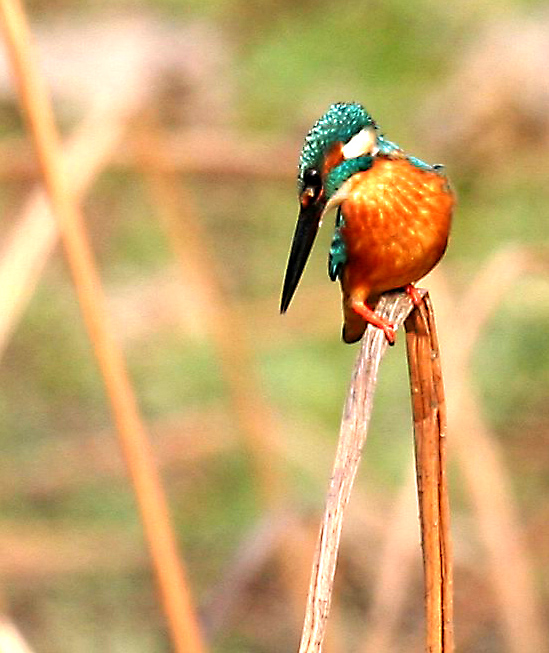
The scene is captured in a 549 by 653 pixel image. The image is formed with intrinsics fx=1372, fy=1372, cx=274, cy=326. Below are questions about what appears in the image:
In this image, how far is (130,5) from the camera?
7.14 metres

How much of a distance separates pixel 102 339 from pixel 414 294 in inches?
19.0

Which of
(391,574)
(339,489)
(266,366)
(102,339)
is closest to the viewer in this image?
(339,489)

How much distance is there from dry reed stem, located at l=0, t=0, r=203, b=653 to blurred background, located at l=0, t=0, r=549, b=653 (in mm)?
303

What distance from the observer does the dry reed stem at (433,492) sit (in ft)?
3.35

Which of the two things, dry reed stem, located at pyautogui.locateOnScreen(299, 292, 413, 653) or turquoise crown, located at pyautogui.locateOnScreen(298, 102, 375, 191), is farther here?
turquoise crown, located at pyautogui.locateOnScreen(298, 102, 375, 191)

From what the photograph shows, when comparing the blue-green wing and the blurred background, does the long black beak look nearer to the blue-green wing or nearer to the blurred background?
the blue-green wing

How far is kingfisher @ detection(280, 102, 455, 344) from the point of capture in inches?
44.2

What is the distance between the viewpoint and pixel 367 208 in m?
1.16

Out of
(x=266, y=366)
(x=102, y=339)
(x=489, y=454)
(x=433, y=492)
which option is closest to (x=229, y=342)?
(x=489, y=454)

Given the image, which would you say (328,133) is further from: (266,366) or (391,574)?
(266,366)

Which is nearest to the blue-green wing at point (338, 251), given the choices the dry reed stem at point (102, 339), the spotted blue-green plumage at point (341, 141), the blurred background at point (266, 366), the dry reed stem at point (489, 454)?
the spotted blue-green plumage at point (341, 141)

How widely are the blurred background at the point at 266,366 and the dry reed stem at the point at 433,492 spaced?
0.87 meters

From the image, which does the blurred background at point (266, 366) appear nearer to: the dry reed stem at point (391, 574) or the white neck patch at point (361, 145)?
the dry reed stem at point (391, 574)

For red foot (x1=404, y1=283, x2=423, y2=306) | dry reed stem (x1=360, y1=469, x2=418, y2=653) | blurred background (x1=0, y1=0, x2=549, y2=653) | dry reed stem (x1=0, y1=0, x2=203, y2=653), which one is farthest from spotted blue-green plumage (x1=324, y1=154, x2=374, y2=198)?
dry reed stem (x1=360, y1=469, x2=418, y2=653)
